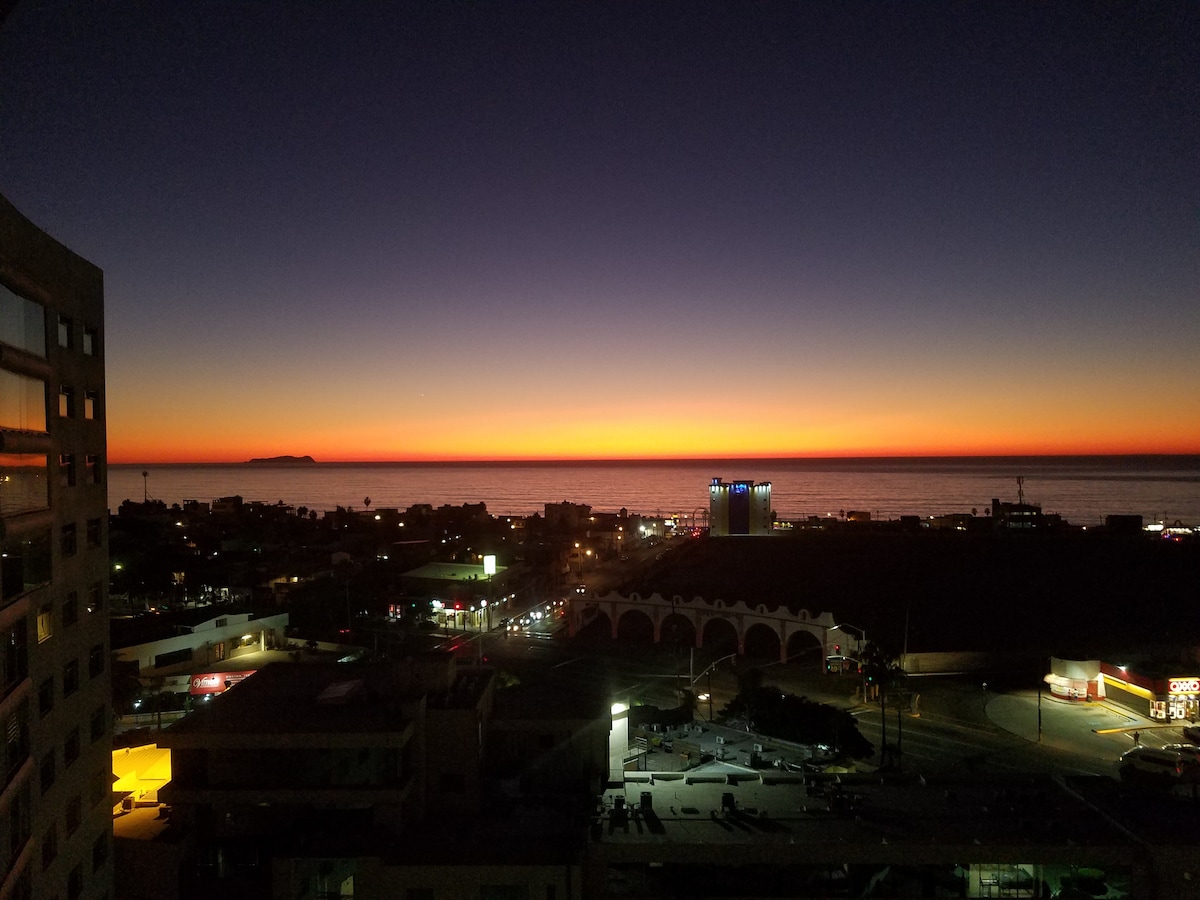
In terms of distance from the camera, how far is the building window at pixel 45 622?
43.2ft

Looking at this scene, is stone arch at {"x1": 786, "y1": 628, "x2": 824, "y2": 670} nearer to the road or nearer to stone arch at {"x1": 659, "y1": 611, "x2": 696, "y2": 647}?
the road

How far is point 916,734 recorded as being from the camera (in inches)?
1072

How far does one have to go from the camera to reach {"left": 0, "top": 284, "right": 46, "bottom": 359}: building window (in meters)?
11.7

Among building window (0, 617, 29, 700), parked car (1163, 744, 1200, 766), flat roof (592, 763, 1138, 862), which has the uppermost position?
building window (0, 617, 29, 700)

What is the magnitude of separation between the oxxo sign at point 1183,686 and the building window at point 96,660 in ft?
117

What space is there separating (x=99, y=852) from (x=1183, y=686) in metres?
35.7

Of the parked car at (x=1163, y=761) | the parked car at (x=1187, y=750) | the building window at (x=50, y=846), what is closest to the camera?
the building window at (x=50, y=846)

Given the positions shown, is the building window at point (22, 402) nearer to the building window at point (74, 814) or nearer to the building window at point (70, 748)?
the building window at point (70, 748)

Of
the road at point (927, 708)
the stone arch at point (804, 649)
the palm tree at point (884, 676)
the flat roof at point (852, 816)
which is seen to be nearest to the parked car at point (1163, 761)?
the road at point (927, 708)

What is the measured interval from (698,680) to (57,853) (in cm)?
2658

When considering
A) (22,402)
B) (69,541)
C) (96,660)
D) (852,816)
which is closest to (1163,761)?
(852,816)

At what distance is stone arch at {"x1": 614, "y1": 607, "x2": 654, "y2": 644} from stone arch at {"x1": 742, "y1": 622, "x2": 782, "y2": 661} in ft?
18.9

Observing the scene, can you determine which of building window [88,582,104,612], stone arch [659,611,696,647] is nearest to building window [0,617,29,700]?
building window [88,582,104,612]

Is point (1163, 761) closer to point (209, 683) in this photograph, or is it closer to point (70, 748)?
point (70, 748)
